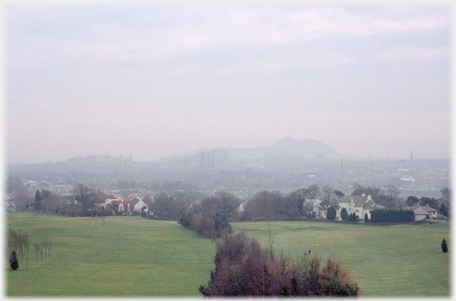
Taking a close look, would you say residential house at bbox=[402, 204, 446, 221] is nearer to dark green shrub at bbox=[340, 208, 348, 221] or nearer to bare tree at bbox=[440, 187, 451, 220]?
bare tree at bbox=[440, 187, 451, 220]

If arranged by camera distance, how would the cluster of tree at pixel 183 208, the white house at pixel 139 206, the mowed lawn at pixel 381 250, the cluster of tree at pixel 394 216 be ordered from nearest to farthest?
the mowed lawn at pixel 381 250, the cluster of tree at pixel 394 216, the cluster of tree at pixel 183 208, the white house at pixel 139 206

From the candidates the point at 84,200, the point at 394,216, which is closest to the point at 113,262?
the point at 84,200

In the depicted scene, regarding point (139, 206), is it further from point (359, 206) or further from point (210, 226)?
point (359, 206)

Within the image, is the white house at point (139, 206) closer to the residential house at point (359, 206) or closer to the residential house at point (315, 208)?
the residential house at point (315, 208)

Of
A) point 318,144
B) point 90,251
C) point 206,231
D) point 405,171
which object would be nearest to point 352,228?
point 206,231

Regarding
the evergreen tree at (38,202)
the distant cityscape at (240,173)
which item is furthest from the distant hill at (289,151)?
the evergreen tree at (38,202)

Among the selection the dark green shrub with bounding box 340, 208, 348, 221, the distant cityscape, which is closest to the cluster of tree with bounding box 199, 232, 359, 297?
the dark green shrub with bounding box 340, 208, 348, 221
